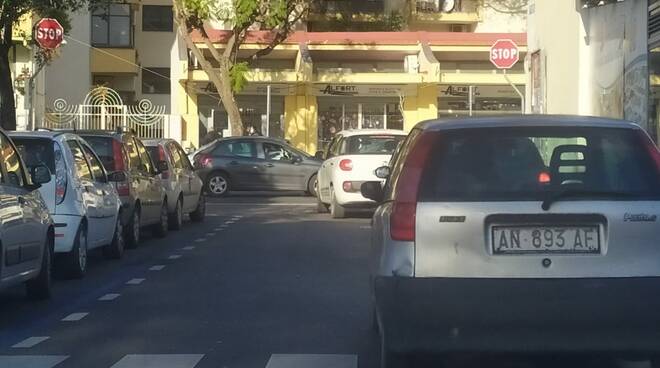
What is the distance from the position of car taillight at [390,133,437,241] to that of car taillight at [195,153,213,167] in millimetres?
21530

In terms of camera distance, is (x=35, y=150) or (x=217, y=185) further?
(x=217, y=185)

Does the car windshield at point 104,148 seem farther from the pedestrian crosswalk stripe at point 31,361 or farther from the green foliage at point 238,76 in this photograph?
the green foliage at point 238,76

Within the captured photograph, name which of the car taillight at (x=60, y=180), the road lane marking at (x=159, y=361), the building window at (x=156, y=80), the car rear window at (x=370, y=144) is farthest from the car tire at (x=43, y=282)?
the building window at (x=156, y=80)

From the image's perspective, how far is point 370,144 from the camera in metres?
20.0

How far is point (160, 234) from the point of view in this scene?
17.8 m

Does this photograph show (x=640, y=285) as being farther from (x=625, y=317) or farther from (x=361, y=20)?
(x=361, y=20)

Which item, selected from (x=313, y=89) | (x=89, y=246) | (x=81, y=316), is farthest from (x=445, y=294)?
(x=313, y=89)

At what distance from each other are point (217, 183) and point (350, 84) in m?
12.8

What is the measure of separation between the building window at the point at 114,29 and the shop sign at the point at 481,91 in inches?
565

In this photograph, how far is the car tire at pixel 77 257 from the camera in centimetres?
1242

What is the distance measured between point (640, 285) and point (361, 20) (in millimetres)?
38429

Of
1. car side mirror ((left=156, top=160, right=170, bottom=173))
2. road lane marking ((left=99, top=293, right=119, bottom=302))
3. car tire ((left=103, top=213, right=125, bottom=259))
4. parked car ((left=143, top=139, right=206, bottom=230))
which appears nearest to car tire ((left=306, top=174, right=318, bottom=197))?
parked car ((left=143, top=139, right=206, bottom=230))

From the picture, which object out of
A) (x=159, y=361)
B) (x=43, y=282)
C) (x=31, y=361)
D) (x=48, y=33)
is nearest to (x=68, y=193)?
(x=43, y=282)

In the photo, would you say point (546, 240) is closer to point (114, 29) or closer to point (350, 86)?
point (350, 86)
